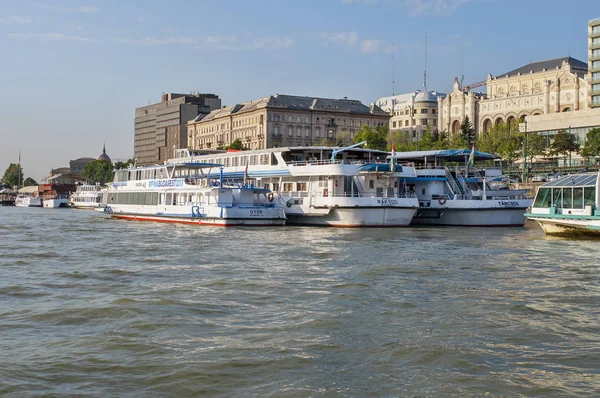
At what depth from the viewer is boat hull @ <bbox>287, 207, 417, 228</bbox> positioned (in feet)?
154

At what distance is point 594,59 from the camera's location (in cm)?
11331

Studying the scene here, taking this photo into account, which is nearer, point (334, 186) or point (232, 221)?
point (232, 221)

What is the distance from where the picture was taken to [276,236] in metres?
39.5

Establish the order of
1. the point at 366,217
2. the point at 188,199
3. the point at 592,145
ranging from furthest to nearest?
the point at 592,145 → the point at 188,199 → the point at 366,217

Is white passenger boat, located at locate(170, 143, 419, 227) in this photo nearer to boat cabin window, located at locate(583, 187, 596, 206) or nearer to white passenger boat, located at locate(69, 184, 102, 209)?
boat cabin window, located at locate(583, 187, 596, 206)

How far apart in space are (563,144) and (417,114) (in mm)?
86859

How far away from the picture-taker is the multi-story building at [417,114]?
6954 inches

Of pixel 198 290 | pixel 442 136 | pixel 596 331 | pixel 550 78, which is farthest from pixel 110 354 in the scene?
pixel 550 78

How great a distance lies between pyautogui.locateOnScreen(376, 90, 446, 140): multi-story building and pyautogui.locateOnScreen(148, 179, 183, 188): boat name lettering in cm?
12100

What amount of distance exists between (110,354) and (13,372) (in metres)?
1.69

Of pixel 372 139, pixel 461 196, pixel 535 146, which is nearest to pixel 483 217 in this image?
pixel 461 196

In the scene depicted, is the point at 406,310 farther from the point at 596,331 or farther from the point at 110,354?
the point at 110,354

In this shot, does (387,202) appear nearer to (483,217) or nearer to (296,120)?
(483,217)

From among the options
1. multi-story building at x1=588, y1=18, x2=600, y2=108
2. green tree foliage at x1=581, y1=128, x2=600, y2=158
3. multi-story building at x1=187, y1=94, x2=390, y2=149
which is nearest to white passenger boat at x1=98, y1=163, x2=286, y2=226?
green tree foliage at x1=581, y1=128, x2=600, y2=158
